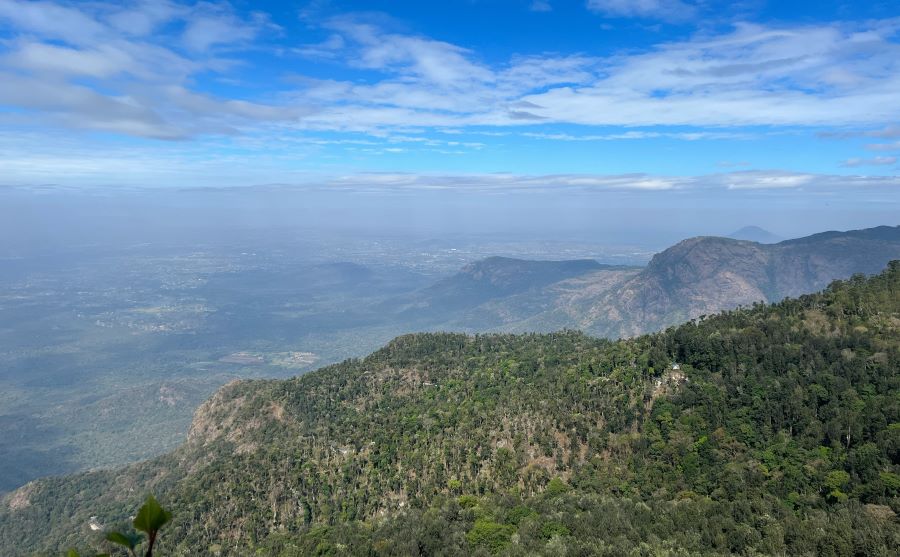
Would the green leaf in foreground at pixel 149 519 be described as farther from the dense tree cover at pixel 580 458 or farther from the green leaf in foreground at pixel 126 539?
the dense tree cover at pixel 580 458

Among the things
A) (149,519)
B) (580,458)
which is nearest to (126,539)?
(149,519)

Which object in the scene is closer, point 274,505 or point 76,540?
point 274,505

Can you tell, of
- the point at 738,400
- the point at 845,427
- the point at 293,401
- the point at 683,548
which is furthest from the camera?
the point at 293,401

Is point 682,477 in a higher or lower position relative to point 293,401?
higher

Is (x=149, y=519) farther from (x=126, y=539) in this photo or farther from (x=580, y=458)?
(x=580, y=458)

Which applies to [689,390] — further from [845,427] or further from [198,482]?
[198,482]

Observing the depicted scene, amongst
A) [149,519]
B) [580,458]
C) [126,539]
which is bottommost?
[580,458]

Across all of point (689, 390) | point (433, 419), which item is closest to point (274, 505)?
point (433, 419)

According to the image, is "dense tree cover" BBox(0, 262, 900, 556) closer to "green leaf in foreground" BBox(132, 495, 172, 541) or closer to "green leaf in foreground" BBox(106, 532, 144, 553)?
"green leaf in foreground" BBox(106, 532, 144, 553)
